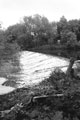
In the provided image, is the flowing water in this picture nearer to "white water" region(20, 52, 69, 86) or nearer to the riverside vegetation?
"white water" region(20, 52, 69, 86)

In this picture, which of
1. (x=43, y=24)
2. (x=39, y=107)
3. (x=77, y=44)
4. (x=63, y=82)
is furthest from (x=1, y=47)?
(x=43, y=24)

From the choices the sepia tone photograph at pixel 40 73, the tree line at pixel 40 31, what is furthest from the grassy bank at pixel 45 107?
the tree line at pixel 40 31

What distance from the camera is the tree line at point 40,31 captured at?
98.5 ft

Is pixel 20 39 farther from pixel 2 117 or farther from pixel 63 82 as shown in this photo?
pixel 2 117

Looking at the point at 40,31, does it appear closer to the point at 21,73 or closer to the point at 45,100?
the point at 21,73

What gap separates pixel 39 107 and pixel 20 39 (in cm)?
2733

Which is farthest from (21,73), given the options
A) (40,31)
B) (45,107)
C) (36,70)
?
(40,31)

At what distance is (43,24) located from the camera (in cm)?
3428

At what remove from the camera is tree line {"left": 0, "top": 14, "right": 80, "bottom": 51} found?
30.0m

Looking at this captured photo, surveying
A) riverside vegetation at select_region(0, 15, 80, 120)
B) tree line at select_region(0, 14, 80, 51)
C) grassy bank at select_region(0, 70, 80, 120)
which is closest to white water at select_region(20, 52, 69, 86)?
riverside vegetation at select_region(0, 15, 80, 120)

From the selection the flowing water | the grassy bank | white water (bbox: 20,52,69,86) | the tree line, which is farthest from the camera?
the tree line

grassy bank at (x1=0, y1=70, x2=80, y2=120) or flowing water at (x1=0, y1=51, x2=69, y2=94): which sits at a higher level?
grassy bank at (x1=0, y1=70, x2=80, y2=120)

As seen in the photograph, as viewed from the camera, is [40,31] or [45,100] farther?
[40,31]

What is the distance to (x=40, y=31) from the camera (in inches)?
1304
